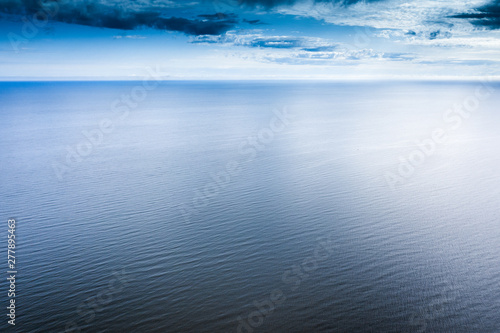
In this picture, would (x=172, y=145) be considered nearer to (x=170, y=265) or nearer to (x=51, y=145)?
(x=51, y=145)

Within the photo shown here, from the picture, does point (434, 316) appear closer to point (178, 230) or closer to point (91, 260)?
point (178, 230)

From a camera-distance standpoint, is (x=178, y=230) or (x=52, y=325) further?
(x=178, y=230)

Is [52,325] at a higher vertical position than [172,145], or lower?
lower

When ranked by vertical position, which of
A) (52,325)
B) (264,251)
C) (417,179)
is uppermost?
(417,179)

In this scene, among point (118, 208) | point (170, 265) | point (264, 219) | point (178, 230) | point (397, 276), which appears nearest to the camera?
point (397, 276)

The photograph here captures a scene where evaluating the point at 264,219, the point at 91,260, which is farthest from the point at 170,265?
the point at 264,219

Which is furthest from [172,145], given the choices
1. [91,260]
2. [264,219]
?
[91,260]

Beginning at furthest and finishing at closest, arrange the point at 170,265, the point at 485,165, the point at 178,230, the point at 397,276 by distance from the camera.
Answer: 1. the point at 485,165
2. the point at 178,230
3. the point at 170,265
4. the point at 397,276
